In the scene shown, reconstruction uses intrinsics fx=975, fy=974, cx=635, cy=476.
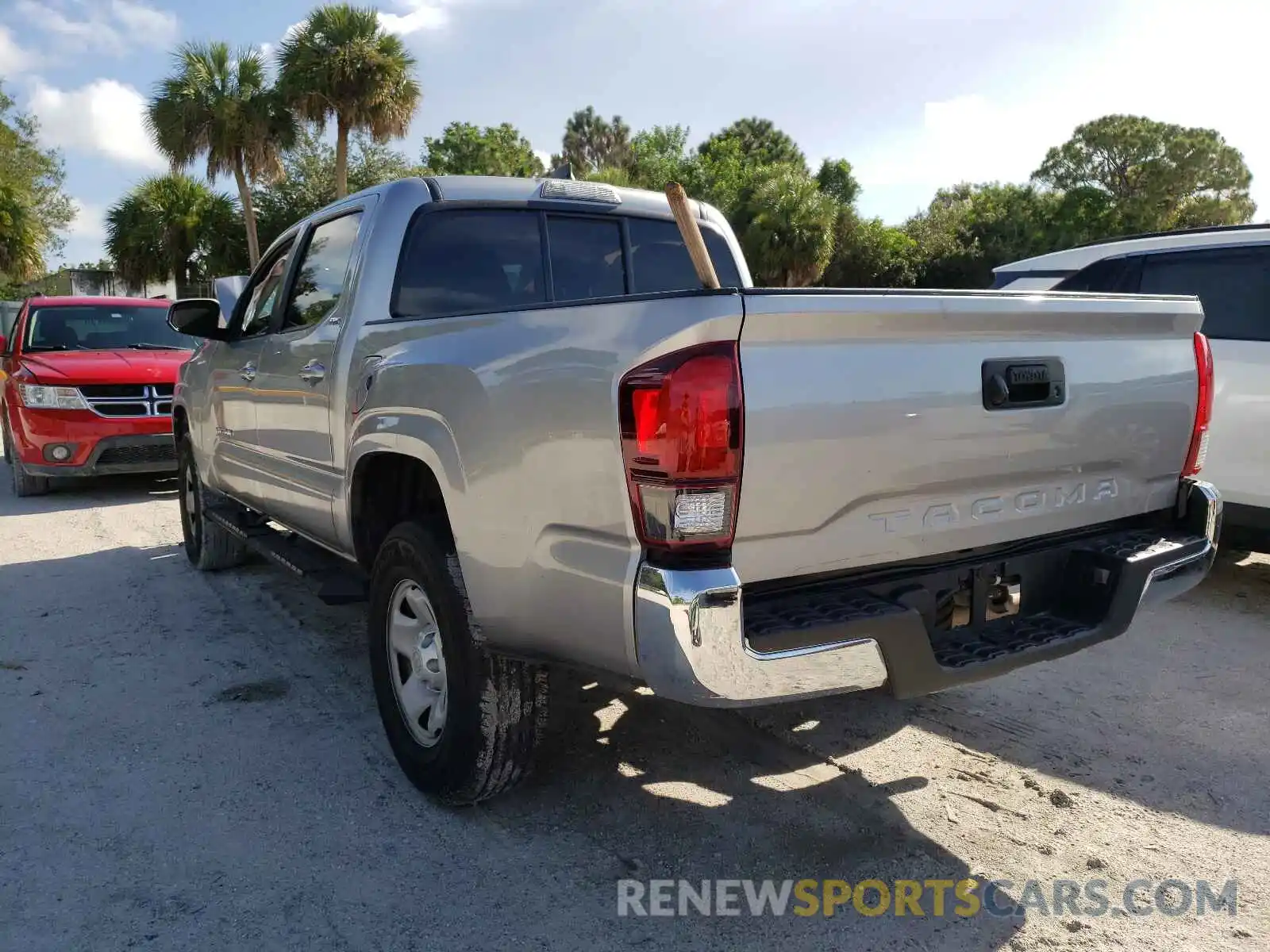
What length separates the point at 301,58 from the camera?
2500cm

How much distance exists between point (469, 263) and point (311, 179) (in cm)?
3946

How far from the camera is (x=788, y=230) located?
31062 millimetres

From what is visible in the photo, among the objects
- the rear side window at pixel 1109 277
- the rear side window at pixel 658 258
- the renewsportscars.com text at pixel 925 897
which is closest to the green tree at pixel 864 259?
the rear side window at pixel 1109 277

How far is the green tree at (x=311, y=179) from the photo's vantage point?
37406mm

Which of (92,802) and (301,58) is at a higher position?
(301,58)

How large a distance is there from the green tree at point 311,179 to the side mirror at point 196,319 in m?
34.1

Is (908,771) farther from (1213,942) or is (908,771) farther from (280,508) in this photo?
(280,508)

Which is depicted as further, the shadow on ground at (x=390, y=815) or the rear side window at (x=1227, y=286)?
the rear side window at (x=1227, y=286)

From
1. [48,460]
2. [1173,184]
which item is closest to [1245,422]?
[48,460]

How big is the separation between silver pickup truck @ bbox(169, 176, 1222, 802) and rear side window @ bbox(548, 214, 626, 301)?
91mm

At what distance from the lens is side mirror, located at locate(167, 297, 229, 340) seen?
4.93m

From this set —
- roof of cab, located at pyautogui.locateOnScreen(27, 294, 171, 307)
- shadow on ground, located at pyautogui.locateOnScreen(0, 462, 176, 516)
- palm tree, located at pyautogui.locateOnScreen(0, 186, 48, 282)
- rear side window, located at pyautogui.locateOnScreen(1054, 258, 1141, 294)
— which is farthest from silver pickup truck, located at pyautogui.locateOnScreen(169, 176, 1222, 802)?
palm tree, located at pyautogui.locateOnScreen(0, 186, 48, 282)

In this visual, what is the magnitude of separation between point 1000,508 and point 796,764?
1211 millimetres

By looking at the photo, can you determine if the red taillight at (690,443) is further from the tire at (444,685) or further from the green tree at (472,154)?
the green tree at (472,154)
